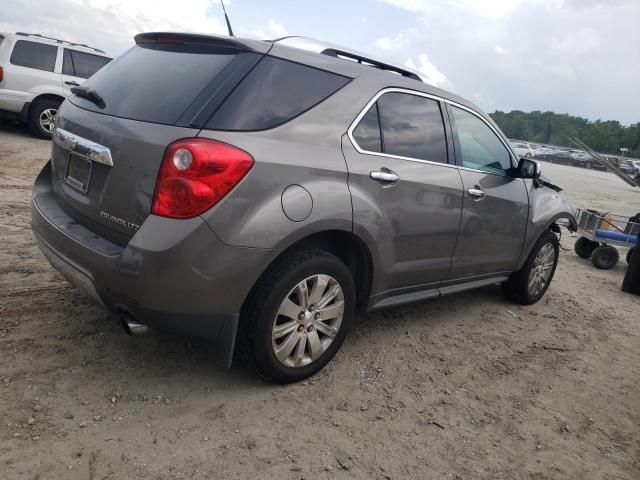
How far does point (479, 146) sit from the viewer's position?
421cm

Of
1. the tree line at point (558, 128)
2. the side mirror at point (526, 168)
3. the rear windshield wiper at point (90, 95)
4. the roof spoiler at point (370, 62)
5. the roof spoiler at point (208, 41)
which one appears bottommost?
the rear windshield wiper at point (90, 95)

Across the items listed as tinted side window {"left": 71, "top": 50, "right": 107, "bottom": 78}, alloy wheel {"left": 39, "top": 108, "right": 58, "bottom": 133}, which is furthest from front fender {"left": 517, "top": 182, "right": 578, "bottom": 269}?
tinted side window {"left": 71, "top": 50, "right": 107, "bottom": 78}

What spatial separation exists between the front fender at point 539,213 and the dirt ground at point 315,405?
2.86ft

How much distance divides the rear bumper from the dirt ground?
0.29 meters

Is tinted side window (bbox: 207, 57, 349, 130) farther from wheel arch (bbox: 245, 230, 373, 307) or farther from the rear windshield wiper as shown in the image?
the rear windshield wiper

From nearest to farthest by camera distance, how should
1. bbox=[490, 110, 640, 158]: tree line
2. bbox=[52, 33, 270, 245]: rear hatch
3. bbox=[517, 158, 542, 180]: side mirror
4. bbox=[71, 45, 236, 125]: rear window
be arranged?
bbox=[52, 33, 270, 245]: rear hatch, bbox=[71, 45, 236, 125]: rear window, bbox=[517, 158, 542, 180]: side mirror, bbox=[490, 110, 640, 158]: tree line

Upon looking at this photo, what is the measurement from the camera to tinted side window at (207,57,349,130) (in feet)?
8.45

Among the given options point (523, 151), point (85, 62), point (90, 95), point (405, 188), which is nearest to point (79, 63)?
point (85, 62)

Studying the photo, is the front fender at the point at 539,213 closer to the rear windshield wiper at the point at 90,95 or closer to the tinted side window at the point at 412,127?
the tinted side window at the point at 412,127

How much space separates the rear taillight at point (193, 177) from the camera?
2.41 metres

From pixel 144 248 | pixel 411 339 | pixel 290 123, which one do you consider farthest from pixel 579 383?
pixel 144 248

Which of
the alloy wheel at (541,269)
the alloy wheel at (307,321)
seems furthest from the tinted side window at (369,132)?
the alloy wheel at (541,269)

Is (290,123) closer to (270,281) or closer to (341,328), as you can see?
(270,281)

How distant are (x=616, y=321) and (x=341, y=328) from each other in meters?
3.38
